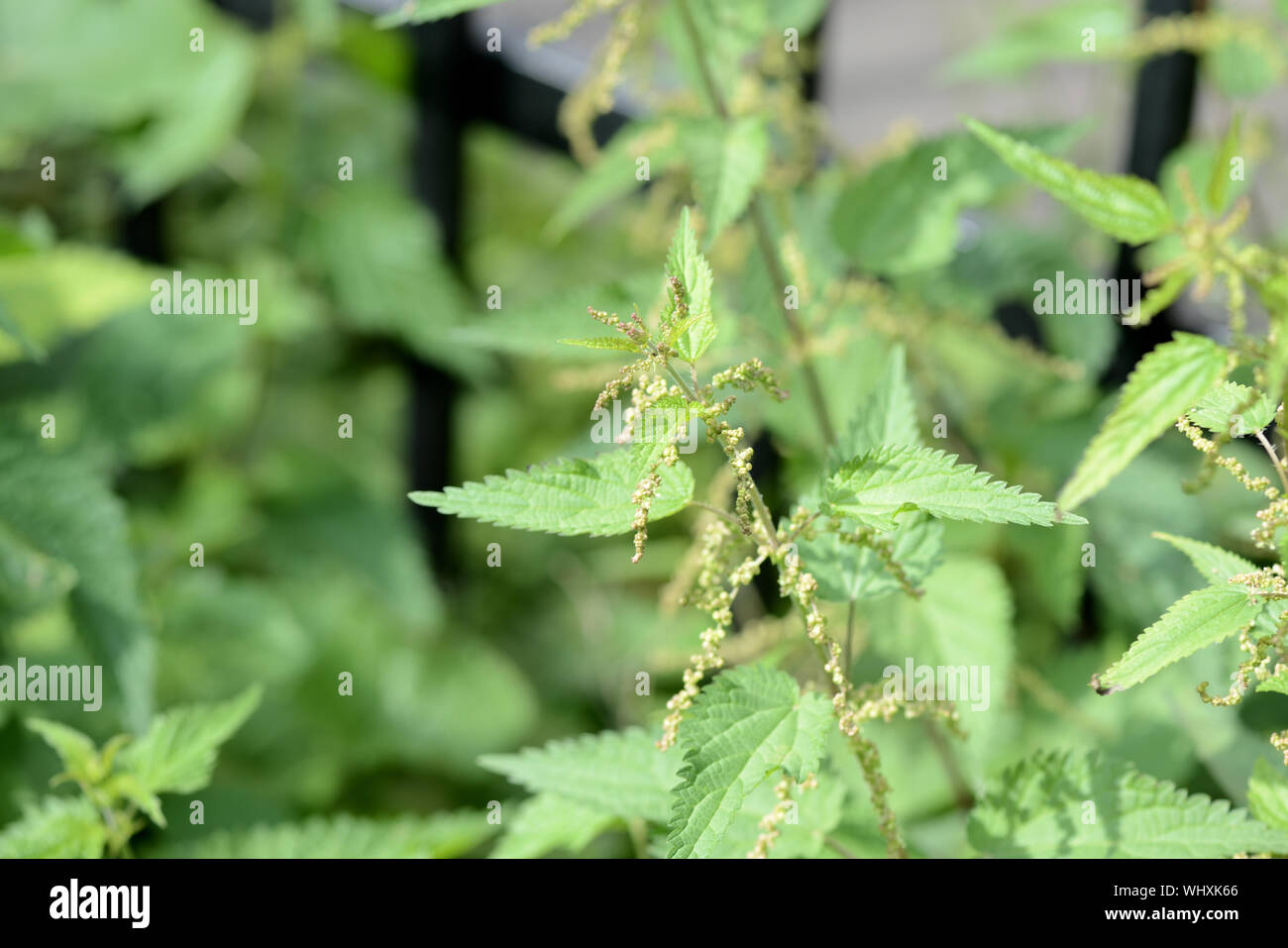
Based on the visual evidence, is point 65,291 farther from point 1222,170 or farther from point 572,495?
point 1222,170

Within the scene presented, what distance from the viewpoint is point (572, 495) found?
0.65 m

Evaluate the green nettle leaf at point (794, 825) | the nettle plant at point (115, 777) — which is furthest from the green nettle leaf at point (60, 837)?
the green nettle leaf at point (794, 825)

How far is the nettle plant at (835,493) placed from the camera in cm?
59

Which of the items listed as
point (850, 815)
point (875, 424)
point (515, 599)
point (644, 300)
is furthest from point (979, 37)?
point (850, 815)

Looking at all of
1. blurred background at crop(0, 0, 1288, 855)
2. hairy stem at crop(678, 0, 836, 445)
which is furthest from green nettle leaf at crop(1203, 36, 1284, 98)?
hairy stem at crop(678, 0, 836, 445)

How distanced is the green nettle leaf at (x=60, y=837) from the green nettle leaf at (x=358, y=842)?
0.54 ft

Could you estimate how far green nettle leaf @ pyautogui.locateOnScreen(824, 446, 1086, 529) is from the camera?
1.87 ft

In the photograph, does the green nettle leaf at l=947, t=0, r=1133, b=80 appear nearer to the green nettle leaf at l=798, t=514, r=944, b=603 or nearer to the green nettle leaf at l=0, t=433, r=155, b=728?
the green nettle leaf at l=798, t=514, r=944, b=603

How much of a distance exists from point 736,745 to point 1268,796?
1.12ft

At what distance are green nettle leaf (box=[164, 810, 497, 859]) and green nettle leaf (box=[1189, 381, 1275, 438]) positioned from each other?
0.66 m

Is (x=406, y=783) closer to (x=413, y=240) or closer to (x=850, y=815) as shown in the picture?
(x=413, y=240)

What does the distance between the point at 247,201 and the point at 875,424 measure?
4.98ft

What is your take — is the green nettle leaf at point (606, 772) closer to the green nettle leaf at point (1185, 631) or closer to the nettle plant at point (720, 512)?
the nettle plant at point (720, 512)
